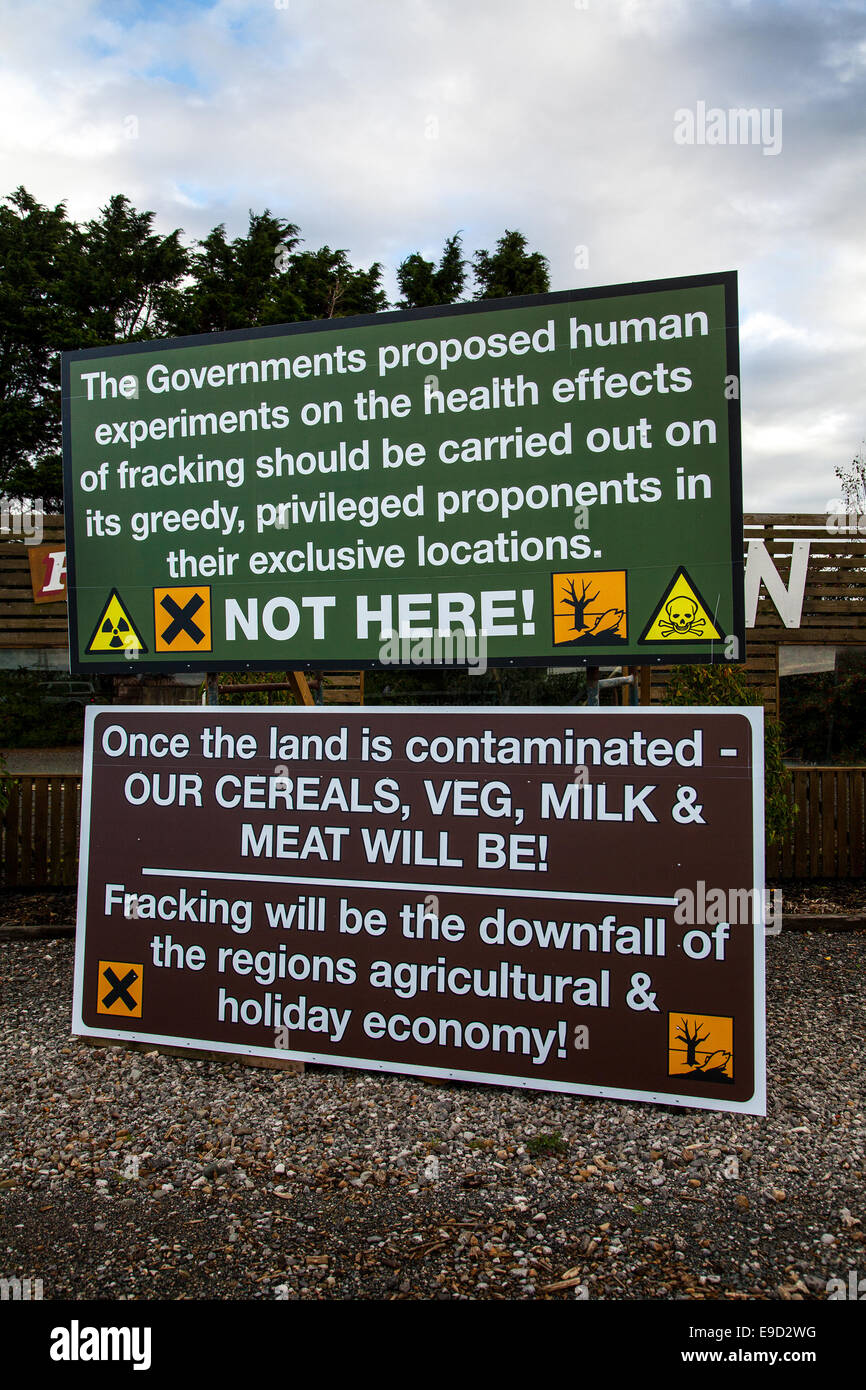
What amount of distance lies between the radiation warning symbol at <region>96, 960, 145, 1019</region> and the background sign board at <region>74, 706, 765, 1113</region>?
0.5 inches

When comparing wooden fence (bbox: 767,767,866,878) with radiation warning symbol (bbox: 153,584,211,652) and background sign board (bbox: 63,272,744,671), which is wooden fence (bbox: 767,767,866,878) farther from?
radiation warning symbol (bbox: 153,584,211,652)

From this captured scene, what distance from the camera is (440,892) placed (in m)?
4.03

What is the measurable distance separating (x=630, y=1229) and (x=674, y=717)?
80.4 inches

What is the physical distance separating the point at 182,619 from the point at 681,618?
2.61m

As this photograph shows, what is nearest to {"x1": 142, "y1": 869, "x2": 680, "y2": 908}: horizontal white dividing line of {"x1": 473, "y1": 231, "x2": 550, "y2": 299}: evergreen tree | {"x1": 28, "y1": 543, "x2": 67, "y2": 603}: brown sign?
{"x1": 28, "y1": 543, "x2": 67, "y2": 603}: brown sign

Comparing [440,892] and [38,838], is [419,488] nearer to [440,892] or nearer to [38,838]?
[440,892]

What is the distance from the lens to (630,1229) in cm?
302

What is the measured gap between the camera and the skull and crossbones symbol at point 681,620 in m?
3.77

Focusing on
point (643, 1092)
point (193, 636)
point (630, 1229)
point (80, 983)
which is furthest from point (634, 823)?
point (80, 983)

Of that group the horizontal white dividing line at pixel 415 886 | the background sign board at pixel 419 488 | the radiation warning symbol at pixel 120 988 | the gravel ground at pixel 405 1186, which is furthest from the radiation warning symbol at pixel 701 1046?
the radiation warning symbol at pixel 120 988

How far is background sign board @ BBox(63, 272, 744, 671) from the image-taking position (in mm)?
3834
